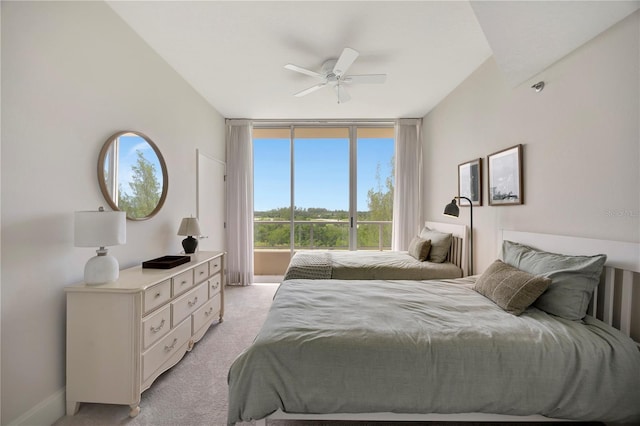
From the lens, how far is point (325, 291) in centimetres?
212

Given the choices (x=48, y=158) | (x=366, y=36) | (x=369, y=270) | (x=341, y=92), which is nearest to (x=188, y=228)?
(x=48, y=158)

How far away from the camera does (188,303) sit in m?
2.35

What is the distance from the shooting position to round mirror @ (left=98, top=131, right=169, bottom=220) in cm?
205

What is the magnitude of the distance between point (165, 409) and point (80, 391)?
51 cm

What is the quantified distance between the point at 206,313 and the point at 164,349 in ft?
2.44

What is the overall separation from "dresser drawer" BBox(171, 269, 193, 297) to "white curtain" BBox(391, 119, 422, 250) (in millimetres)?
3291

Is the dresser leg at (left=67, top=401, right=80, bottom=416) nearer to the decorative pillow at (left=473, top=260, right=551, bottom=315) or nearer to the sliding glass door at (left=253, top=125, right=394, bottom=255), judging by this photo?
the decorative pillow at (left=473, top=260, right=551, bottom=315)

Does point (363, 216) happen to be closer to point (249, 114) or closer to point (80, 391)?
point (249, 114)

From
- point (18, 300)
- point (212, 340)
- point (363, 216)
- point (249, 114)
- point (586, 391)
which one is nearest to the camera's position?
point (586, 391)

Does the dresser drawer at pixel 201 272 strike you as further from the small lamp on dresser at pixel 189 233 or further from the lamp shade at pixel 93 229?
the lamp shade at pixel 93 229

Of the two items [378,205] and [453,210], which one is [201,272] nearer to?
[453,210]

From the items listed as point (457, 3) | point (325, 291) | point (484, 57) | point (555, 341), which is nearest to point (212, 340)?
point (325, 291)

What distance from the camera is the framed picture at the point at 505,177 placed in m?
2.31

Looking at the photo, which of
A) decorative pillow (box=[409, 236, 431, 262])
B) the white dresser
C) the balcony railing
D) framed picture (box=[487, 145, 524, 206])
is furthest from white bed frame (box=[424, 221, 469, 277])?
the white dresser
